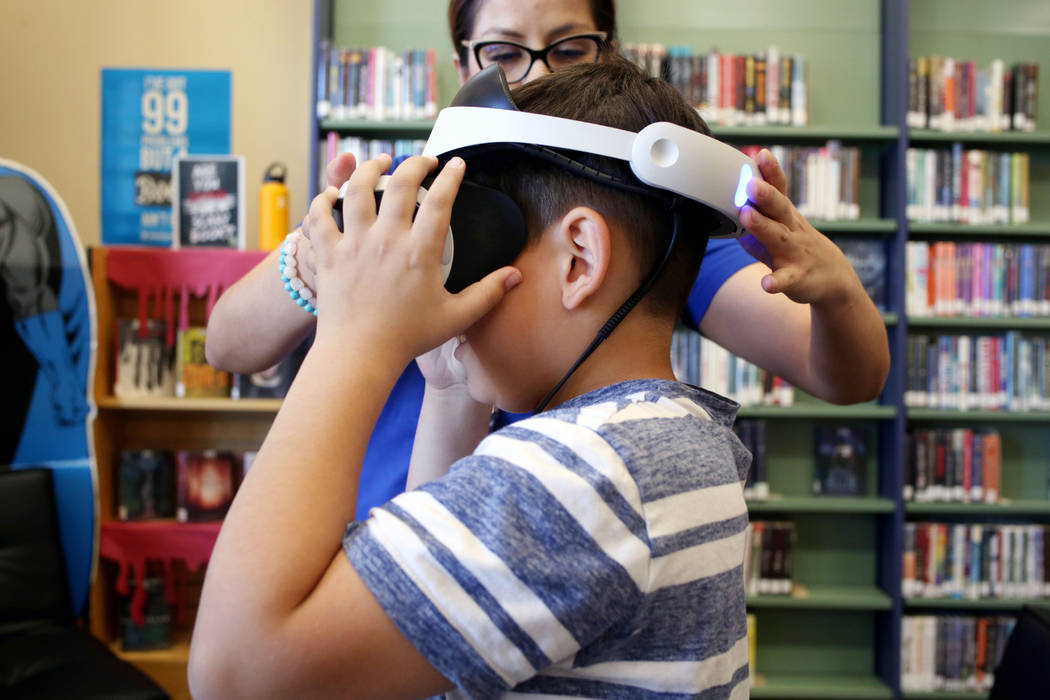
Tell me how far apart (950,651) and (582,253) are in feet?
9.93

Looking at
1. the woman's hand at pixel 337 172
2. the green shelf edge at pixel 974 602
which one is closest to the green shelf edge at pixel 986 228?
the green shelf edge at pixel 974 602

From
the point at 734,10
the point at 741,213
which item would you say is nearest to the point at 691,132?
the point at 741,213

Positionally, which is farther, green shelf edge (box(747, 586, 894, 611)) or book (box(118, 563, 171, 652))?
green shelf edge (box(747, 586, 894, 611))

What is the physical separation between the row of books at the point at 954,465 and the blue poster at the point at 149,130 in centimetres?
286

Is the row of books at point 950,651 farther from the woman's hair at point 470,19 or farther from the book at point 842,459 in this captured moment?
the woman's hair at point 470,19

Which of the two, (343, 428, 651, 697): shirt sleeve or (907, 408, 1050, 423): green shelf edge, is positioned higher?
(343, 428, 651, 697): shirt sleeve

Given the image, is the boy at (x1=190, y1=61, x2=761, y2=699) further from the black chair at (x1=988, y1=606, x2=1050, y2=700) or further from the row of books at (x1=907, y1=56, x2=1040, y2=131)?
the row of books at (x1=907, y1=56, x2=1040, y2=131)

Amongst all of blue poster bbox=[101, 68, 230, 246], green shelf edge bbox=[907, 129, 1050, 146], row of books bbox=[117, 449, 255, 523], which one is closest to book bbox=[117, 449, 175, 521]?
row of books bbox=[117, 449, 255, 523]

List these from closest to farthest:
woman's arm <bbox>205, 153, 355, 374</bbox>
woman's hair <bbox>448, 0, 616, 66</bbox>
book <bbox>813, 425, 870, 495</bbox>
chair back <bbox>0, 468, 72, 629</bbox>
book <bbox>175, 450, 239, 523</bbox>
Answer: woman's arm <bbox>205, 153, 355, 374</bbox> → woman's hair <bbox>448, 0, 616, 66</bbox> → chair back <bbox>0, 468, 72, 629</bbox> → book <bbox>175, 450, 239, 523</bbox> → book <bbox>813, 425, 870, 495</bbox>

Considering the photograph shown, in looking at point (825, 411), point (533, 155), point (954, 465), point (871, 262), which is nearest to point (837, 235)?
point (871, 262)

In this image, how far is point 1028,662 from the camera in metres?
1.02

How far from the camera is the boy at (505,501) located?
1.61ft

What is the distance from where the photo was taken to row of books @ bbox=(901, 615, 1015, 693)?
3.01 metres

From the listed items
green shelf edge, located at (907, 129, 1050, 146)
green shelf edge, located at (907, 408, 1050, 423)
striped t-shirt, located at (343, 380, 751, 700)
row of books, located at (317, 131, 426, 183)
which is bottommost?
green shelf edge, located at (907, 408, 1050, 423)
